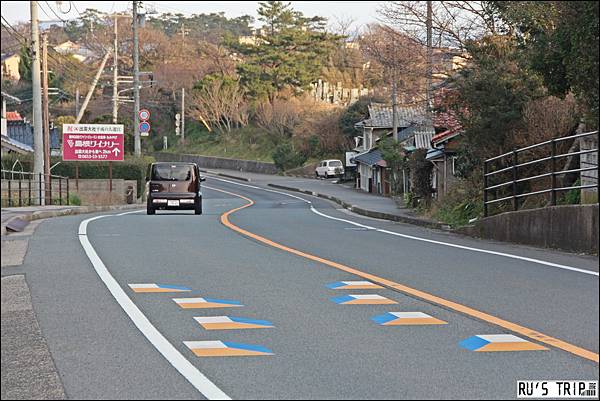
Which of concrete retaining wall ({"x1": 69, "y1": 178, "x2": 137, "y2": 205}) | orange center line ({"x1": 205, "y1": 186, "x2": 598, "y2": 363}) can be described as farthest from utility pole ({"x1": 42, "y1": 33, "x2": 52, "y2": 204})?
orange center line ({"x1": 205, "y1": 186, "x2": 598, "y2": 363})

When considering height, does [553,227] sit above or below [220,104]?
below

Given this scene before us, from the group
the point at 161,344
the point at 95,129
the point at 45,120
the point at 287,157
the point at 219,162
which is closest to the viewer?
the point at 161,344

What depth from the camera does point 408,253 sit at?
46.5 ft

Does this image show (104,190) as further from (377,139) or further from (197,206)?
(377,139)

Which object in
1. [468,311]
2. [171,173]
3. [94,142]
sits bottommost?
[468,311]

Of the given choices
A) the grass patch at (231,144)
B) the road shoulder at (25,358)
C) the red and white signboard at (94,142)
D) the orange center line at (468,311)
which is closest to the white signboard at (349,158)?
the grass patch at (231,144)

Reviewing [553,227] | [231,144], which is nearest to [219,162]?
[231,144]

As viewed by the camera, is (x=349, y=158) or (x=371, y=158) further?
(x=349, y=158)

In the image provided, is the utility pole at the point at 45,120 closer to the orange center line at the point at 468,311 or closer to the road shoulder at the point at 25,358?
the orange center line at the point at 468,311

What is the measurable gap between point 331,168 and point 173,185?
170ft

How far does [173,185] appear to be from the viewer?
1188 inches

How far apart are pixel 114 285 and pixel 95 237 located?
6.28 meters

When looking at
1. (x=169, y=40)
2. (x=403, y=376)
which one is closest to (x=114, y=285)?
(x=403, y=376)

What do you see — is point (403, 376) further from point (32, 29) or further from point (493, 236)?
point (32, 29)
